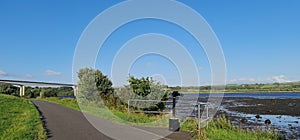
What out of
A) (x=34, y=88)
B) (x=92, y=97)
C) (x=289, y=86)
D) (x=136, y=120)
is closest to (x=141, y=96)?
(x=136, y=120)

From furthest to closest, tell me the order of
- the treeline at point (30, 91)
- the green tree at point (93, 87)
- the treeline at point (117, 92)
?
the treeline at point (30, 91)
the green tree at point (93, 87)
the treeline at point (117, 92)

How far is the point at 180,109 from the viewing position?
27156 millimetres

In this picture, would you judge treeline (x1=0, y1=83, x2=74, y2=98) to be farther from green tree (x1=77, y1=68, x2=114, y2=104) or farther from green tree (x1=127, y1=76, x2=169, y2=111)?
green tree (x1=127, y1=76, x2=169, y2=111)

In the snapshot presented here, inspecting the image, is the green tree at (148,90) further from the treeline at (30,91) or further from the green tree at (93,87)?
the treeline at (30,91)

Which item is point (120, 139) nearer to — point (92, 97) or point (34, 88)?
point (92, 97)

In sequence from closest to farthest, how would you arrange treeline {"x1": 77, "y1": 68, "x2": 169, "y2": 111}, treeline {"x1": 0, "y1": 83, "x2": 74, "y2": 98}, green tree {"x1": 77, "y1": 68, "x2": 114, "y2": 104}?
treeline {"x1": 77, "y1": 68, "x2": 169, "y2": 111} → green tree {"x1": 77, "y1": 68, "x2": 114, "y2": 104} → treeline {"x1": 0, "y1": 83, "x2": 74, "y2": 98}

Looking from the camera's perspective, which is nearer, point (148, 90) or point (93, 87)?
point (148, 90)

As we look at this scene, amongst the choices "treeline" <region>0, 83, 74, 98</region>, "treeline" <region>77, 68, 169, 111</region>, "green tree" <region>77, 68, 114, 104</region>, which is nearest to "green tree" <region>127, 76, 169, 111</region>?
"treeline" <region>77, 68, 169, 111</region>

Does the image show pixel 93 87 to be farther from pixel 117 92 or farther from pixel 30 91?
pixel 30 91

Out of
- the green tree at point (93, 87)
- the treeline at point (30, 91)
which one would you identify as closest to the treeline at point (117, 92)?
the green tree at point (93, 87)

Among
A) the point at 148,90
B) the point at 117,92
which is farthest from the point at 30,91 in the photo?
the point at 148,90

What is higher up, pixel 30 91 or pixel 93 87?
pixel 93 87

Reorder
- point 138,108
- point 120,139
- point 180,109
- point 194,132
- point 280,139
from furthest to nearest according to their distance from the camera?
point 180,109
point 138,108
point 280,139
point 194,132
point 120,139

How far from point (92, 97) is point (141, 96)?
9.48 metres
